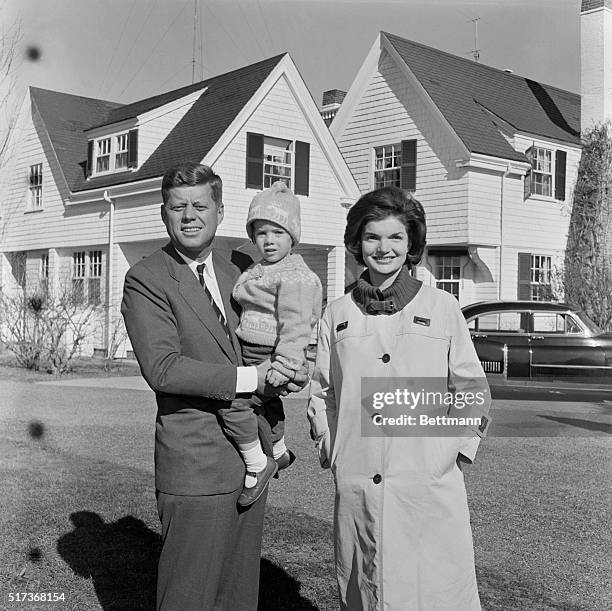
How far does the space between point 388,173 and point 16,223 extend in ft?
34.9

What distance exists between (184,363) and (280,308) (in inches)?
16.9

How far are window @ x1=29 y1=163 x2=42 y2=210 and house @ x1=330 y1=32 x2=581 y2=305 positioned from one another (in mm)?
8395

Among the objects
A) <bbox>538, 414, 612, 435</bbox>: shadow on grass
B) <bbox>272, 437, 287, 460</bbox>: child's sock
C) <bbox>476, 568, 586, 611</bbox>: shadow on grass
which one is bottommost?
<bbox>476, 568, 586, 611</bbox>: shadow on grass

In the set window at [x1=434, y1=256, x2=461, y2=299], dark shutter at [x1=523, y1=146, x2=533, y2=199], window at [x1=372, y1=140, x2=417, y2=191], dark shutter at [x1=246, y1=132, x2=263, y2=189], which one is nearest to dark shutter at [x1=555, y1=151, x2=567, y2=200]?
dark shutter at [x1=523, y1=146, x2=533, y2=199]

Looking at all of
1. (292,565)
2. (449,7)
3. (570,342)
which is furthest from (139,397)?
(449,7)

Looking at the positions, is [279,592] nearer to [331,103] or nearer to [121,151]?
[121,151]

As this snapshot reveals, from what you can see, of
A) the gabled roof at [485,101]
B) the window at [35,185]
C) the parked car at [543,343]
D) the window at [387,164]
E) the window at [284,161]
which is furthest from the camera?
the window at [35,185]

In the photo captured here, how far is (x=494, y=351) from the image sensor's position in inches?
565

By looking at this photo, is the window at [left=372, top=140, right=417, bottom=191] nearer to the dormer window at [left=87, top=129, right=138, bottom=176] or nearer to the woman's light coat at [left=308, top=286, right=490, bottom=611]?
the dormer window at [left=87, top=129, right=138, bottom=176]

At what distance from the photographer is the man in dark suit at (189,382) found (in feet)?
9.53

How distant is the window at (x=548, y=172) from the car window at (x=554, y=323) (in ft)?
24.4

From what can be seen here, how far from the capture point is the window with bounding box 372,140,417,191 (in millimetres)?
20344

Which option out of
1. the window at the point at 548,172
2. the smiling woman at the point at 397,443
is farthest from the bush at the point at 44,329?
the smiling woman at the point at 397,443

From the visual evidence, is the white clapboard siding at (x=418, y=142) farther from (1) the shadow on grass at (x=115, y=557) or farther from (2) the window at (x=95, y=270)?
(1) the shadow on grass at (x=115, y=557)
